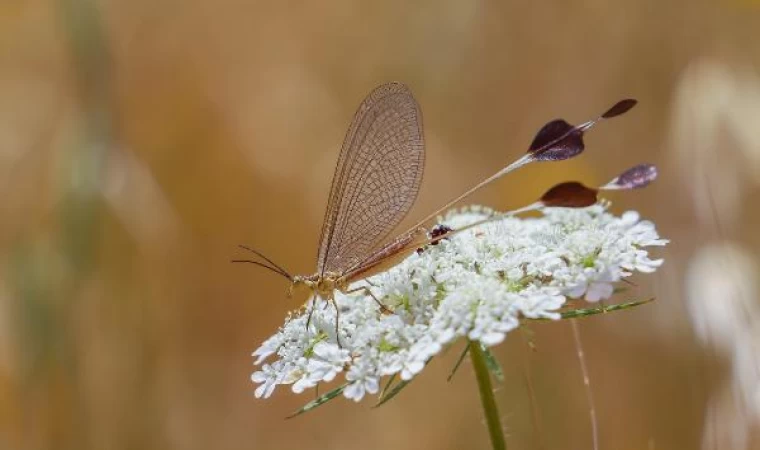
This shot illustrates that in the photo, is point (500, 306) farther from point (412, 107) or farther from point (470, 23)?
point (470, 23)

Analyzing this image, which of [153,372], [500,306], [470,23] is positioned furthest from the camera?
[470,23]

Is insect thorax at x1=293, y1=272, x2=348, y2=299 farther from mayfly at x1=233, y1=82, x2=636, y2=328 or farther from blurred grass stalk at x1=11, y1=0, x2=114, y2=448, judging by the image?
blurred grass stalk at x1=11, y1=0, x2=114, y2=448

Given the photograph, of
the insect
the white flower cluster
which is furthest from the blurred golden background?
the insect

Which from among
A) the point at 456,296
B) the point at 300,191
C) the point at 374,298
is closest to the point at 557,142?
the point at 456,296

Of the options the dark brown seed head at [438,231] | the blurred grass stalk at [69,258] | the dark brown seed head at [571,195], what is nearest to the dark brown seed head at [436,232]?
the dark brown seed head at [438,231]

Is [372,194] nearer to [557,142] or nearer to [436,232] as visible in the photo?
[436,232]

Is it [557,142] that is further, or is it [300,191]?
[300,191]

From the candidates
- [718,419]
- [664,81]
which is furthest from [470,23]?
[718,419]
